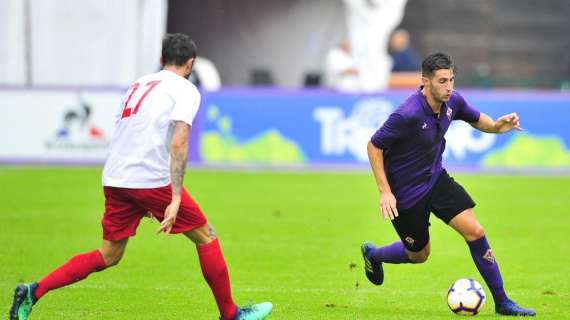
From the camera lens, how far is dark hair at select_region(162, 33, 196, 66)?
7.79 meters

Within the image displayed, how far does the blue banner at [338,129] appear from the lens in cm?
2123

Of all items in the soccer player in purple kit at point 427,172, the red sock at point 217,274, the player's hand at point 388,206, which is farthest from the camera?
the soccer player in purple kit at point 427,172

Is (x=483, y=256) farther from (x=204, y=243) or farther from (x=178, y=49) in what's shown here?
(x=178, y=49)

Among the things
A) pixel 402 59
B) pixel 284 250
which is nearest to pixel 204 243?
pixel 284 250

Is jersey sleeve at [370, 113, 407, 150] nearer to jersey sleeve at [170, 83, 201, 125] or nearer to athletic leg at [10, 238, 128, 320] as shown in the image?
jersey sleeve at [170, 83, 201, 125]

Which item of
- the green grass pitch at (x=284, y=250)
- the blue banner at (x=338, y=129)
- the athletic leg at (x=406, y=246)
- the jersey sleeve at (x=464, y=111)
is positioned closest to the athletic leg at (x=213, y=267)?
the green grass pitch at (x=284, y=250)

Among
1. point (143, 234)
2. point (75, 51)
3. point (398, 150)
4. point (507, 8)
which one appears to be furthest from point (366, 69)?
point (398, 150)

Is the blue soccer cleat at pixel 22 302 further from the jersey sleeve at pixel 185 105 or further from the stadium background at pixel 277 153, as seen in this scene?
the jersey sleeve at pixel 185 105

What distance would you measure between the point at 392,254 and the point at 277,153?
12.1m

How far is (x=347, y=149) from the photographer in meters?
21.3

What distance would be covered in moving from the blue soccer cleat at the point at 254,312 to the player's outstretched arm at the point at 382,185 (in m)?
1.14

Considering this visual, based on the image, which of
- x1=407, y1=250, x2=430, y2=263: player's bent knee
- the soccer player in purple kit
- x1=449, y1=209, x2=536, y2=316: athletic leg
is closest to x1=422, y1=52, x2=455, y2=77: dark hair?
the soccer player in purple kit

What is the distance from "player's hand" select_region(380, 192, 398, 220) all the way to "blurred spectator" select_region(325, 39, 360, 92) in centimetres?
1589

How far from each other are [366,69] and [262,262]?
42.8 ft
